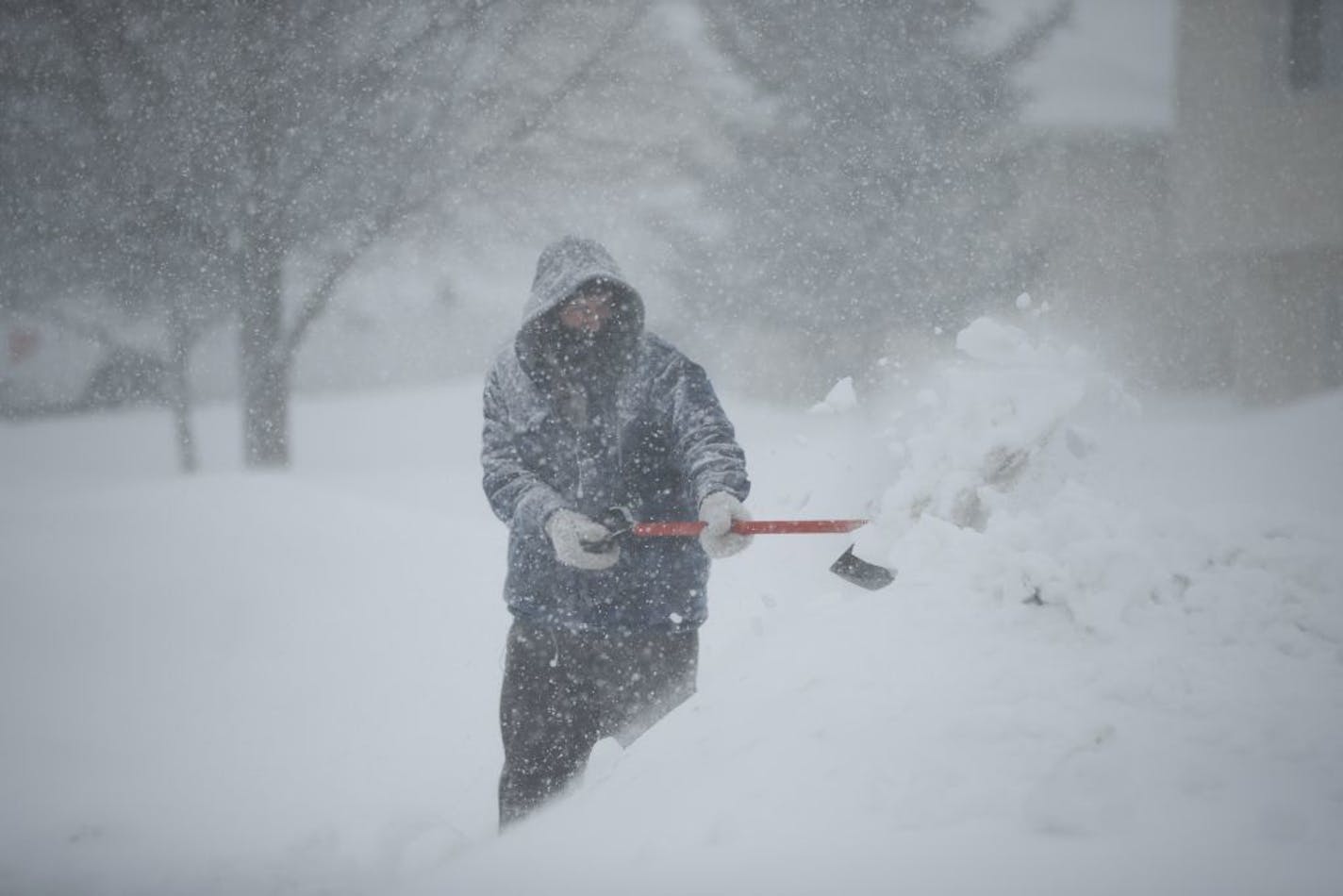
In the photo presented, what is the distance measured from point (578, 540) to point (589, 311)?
69 centimetres

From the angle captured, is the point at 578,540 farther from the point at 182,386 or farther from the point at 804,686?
the point at 182,386

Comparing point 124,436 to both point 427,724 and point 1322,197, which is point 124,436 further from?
point 1322,197

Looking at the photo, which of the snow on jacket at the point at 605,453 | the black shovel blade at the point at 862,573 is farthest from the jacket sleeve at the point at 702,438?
the black shovel blade at the point at 862,573

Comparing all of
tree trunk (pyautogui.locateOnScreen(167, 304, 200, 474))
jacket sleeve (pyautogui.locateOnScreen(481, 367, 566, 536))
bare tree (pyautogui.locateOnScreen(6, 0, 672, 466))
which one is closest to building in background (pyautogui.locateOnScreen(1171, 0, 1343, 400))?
bare tree (pyautogui.locateOnScreen(6, 0, 672, 466))

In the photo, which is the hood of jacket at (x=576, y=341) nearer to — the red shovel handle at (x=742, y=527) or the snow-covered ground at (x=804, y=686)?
the red shovel handle at (x=742, y=527)

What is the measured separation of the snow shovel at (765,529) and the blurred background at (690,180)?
8.44 meters

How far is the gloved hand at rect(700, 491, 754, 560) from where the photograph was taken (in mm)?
2189

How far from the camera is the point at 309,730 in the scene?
402 cm

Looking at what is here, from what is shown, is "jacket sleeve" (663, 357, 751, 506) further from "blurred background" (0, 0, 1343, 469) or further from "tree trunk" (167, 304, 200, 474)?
"tree trunk" (167, 304, 200, 474)

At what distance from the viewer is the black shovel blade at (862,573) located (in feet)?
8.27

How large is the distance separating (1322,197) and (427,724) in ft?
37.8

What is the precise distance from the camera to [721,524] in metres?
2.19

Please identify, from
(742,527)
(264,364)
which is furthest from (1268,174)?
(264,364)

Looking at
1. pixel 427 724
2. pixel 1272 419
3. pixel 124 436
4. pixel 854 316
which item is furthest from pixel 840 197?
pixel 124 436
